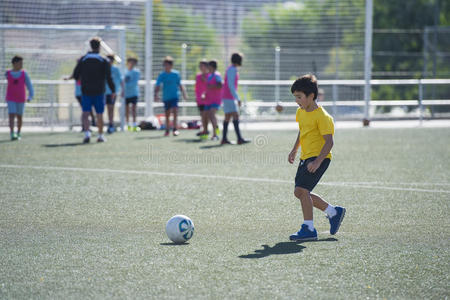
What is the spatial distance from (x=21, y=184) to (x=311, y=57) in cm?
1827

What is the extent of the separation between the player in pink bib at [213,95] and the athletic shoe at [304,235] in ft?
31.7

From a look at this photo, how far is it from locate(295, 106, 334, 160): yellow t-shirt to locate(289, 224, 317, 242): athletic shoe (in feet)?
2.02

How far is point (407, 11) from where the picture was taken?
4300 cm

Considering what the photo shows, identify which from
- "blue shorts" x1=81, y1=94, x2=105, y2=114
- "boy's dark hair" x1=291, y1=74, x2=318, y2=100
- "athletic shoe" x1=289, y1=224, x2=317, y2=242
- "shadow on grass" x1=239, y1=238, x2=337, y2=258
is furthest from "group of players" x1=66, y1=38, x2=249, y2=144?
"shadow on grass" x1=239, y1=238, x2=337, y2=258

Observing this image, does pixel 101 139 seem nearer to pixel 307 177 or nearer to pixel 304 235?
pixel 307 177

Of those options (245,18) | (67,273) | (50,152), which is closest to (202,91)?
(50,152)

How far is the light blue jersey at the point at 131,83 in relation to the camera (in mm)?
18325

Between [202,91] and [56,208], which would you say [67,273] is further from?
[202,91]

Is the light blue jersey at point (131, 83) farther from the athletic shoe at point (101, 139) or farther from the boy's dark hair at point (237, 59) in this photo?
the boy's dark hair at point (237, 59)

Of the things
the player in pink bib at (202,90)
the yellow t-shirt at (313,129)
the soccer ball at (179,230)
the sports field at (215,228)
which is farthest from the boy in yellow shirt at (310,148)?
the player in pink bib at (202,90)

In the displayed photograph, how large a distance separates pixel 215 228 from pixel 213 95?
31.7ft

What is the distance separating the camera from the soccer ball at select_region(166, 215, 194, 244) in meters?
5.41

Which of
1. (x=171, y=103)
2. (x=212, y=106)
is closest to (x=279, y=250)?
(x=212, y=106)

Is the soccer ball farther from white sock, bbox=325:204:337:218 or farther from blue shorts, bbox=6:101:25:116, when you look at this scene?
blue shorts, bbox=6:101:25:116
